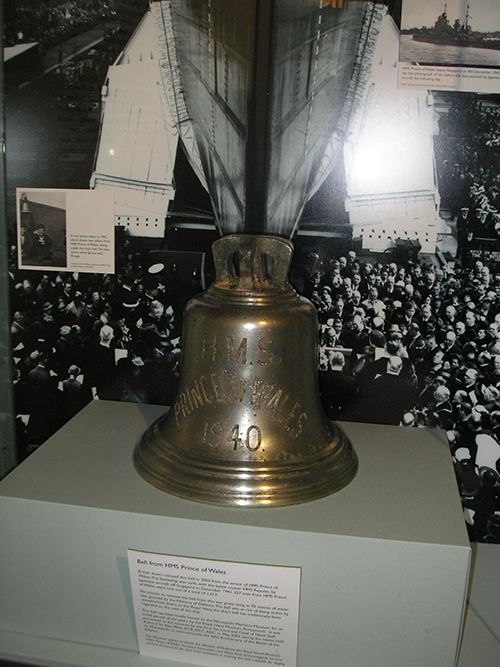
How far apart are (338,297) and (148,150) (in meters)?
0.55

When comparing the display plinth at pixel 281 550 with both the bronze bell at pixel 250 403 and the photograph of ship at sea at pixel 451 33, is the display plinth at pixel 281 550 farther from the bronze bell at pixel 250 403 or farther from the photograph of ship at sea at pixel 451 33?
the photograph of ship at sea at pixel 451 33

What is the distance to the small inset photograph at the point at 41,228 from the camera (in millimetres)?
1458

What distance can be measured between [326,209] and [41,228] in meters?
0.68

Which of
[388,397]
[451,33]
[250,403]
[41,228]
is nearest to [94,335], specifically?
[41,228]

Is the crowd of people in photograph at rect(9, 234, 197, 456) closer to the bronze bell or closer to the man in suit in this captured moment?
the bronze bell

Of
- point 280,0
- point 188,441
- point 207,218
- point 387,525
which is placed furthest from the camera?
point 207,218

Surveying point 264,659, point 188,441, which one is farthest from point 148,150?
point 264,659

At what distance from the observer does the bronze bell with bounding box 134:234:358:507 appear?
1.06m

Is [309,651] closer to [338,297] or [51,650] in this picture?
[51,650]

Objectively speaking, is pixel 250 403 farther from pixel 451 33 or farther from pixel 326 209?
pixel 451 33

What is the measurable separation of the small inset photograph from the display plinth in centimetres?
51

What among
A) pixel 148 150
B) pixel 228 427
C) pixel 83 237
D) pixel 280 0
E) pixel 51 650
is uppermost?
pixel 280 0

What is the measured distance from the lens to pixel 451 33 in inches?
50.5

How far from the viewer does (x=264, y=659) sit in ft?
3.46
